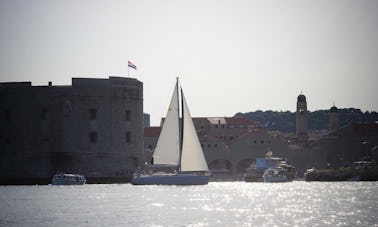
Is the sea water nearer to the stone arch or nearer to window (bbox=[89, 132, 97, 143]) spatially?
window (bbox=[89, 132, 97, 143])

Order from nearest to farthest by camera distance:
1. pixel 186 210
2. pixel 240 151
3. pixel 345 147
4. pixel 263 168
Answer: pixel 186 210
pixel 263 168
pixel 240 151
pixel 345 147

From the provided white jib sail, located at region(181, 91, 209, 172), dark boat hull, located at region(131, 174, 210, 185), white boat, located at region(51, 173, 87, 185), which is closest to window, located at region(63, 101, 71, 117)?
white boat, located at region(51, 173, 87, 185)

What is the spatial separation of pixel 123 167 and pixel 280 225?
65415 mm

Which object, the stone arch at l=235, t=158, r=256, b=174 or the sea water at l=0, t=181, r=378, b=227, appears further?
the stone arch at l=235, t=158, r=256, b=174

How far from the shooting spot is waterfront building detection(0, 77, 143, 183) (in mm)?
106450

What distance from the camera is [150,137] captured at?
14575 cm

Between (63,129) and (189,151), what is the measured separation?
22.9m

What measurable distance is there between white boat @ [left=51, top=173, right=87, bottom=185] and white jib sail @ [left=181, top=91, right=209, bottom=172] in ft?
51.4

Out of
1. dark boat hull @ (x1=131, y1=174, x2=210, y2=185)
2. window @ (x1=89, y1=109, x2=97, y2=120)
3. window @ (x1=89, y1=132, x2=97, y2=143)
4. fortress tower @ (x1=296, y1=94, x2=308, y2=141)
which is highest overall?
fortress tower @ (x1=296, y1=94, x2=308, y2=141)

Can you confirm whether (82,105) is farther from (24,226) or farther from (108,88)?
(24,226)

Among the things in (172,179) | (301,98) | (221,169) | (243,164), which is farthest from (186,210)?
(301,98)

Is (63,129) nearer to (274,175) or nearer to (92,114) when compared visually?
(92,114)

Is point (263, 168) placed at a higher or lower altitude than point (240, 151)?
lower

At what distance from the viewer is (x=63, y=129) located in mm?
106500
